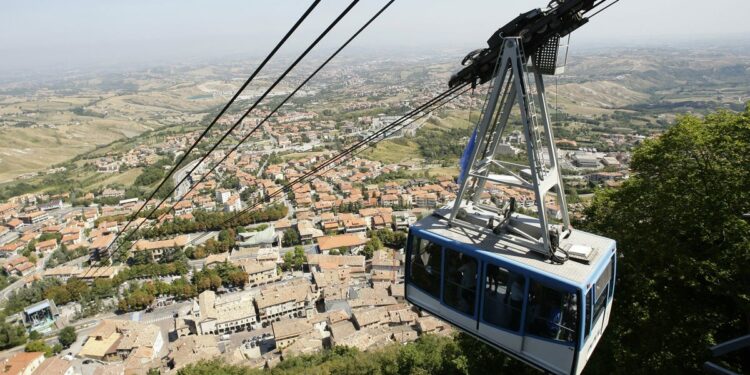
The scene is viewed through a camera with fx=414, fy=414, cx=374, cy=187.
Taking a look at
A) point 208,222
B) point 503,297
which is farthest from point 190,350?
point 503,297

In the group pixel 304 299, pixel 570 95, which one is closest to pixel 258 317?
pixel 304 299

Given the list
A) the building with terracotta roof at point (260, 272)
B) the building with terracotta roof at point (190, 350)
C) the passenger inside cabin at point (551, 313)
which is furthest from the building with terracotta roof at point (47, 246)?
the passenger inside cabin at point (551, 313)

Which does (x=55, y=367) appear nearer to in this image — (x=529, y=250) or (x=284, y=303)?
(x=284, y=303)

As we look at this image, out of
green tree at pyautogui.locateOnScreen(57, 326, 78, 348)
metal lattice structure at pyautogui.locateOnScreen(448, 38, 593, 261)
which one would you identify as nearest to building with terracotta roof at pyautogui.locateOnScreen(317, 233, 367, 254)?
green tree at pyautogui.locateOnScreen(57, 326, 78, 348)

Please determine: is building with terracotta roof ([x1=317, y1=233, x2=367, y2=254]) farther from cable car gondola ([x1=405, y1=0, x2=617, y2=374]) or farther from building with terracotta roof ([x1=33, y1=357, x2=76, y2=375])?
cable car gondola ([x1=405, y1=0, x2=617, y2=374])

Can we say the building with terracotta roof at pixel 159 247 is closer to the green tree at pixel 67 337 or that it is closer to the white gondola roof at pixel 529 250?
the green tree at pixel 67 337
